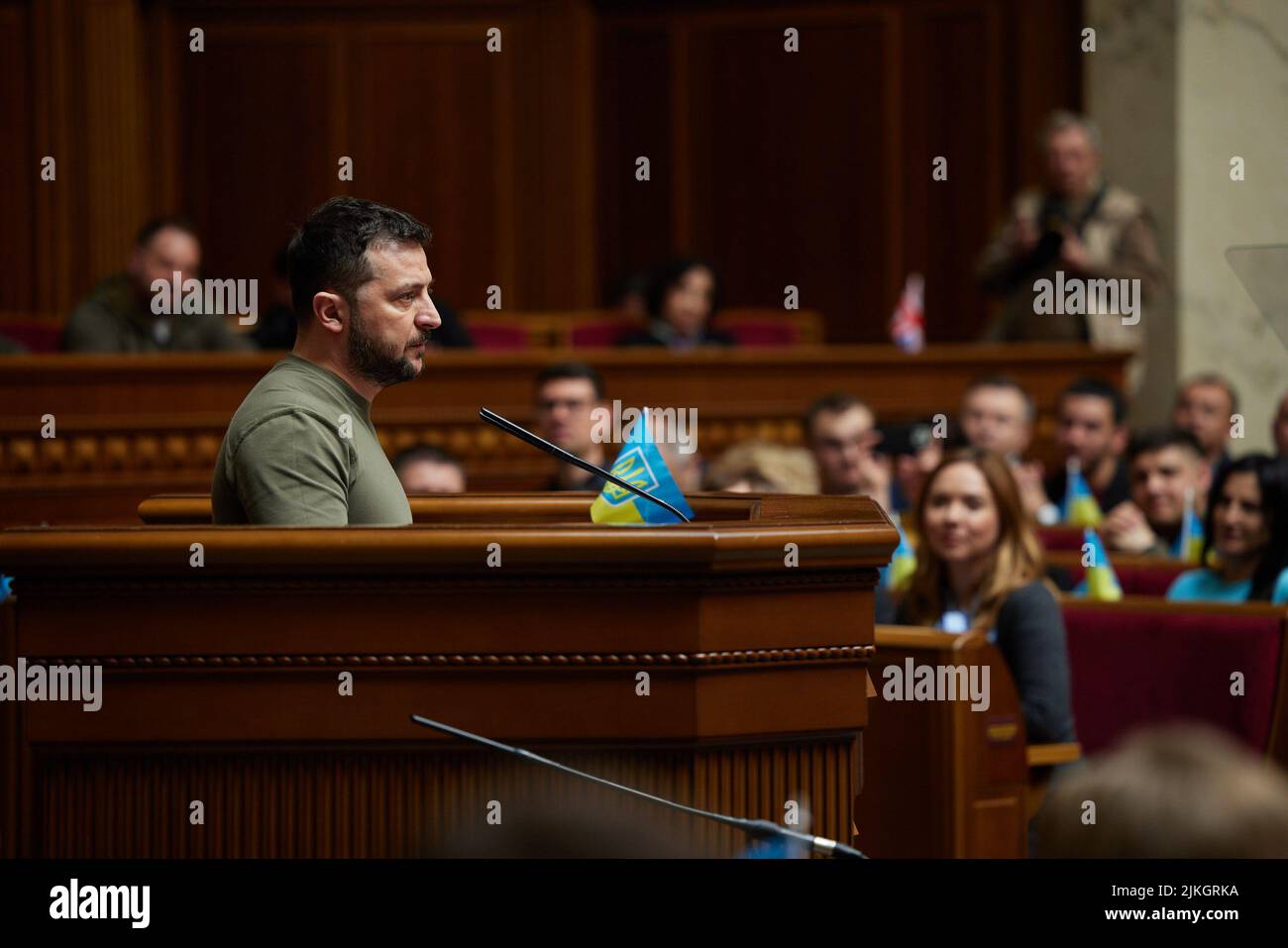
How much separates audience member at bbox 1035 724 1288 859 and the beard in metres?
1.64

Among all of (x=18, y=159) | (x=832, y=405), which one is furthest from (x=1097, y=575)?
(x=18, y=159)

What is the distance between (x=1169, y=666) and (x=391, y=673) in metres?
2.56

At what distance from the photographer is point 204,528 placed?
219 cm

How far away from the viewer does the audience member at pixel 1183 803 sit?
1.14m

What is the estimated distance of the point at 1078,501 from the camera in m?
6.50

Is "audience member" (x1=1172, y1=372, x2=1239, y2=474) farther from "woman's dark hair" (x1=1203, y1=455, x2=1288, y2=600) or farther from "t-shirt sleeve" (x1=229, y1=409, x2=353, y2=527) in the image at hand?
"t-shirt sleeve" (x1=229, y1=409, x2=353, y2=527)

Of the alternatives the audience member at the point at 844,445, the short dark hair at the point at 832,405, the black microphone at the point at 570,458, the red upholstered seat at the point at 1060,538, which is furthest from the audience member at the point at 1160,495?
the black microphone at the point at 570,458

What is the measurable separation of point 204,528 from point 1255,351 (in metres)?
7.96

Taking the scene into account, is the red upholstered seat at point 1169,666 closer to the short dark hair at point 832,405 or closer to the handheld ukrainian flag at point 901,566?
the handheld ukrainian flag at point 901,566

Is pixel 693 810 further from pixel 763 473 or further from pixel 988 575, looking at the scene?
pixel 763 473

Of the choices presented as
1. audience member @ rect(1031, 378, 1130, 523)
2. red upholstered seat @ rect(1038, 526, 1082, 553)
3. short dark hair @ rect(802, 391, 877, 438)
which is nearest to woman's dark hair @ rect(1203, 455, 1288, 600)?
red upholstered seat @ rect(1038, 526, 1082, 553)

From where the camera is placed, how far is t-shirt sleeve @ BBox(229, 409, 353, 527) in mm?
2486

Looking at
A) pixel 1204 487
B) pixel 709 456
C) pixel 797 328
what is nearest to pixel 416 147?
pixel 797 328

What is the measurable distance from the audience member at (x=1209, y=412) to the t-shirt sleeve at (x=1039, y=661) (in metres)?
3.60
